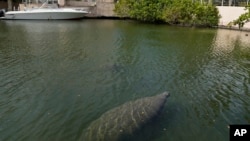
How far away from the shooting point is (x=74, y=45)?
81.1 feet

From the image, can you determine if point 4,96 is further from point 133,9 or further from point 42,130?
point 133,9

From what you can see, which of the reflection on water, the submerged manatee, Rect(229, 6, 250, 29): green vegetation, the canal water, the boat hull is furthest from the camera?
the boat hull

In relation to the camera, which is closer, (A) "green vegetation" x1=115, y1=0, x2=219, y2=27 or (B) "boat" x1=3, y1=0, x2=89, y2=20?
(A) "green vegetation" x1=115, y1=0, x2=219, y2=27

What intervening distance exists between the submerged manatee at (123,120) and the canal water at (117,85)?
0.37 metres

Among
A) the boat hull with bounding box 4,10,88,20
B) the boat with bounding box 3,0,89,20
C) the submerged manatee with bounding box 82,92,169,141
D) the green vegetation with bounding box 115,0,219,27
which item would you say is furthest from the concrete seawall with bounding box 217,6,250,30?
the submerged manatee with bounding box 82,92,169,141

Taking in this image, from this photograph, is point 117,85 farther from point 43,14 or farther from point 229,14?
point 43,14

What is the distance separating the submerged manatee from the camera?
29.4 feet

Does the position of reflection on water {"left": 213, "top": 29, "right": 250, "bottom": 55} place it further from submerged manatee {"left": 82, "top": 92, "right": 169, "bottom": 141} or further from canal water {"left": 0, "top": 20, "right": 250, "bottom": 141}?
submerged manatee {"left": 82, "top": 92, "right": 169, "bottom": 141}

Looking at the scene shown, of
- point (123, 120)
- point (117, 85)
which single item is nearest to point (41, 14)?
point (117, 85)

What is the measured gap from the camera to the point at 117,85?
14.5 metres

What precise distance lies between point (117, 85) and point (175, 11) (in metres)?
30.4

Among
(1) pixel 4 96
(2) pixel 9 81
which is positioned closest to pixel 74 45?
(2) pixel 9 81

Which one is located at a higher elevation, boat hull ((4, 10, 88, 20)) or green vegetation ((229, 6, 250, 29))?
boat hull ((4, 10, 88, 20))

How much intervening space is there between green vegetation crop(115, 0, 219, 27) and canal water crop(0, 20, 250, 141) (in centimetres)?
1602
